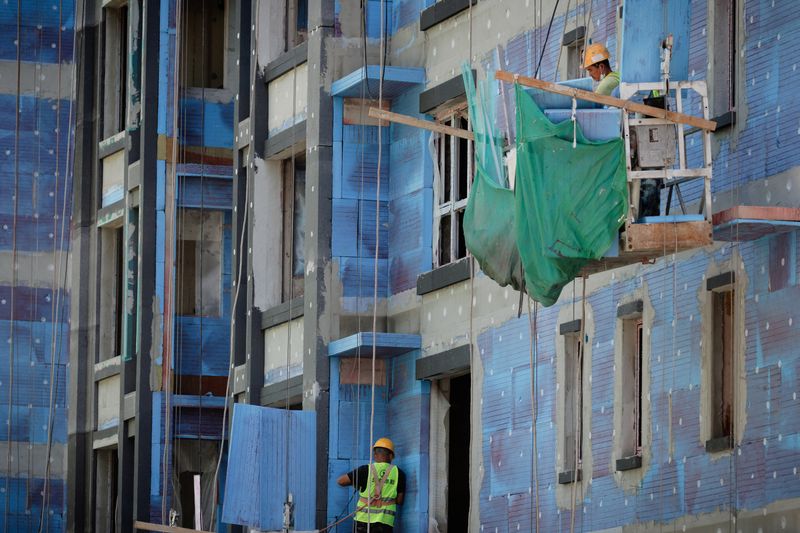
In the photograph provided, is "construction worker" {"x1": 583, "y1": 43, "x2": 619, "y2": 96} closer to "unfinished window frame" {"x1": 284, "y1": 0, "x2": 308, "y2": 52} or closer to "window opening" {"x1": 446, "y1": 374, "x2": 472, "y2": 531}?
"window opening" {"x1": 446, "y1": 374, "x2": 472, "y2": 531}

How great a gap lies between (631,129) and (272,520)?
9820 mm

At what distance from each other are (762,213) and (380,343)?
29.8 ft

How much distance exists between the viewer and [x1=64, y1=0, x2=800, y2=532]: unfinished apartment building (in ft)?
69.3

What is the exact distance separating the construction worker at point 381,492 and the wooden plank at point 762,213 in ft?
29.6

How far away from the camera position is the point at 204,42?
38.8 meters

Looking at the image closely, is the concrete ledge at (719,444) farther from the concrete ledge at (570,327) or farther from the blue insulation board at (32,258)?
the blue insulation board at (32,258)

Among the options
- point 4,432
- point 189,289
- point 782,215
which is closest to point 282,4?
point 189,289

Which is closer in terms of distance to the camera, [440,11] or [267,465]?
[440,11]

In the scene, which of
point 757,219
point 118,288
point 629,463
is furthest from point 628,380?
point 118,288

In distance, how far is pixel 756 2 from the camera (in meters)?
21.5

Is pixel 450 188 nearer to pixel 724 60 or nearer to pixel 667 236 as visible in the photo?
pixel 724 60

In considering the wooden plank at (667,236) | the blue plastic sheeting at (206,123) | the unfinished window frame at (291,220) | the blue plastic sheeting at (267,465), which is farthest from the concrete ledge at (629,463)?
the blue plastic sheeting at (206,123)

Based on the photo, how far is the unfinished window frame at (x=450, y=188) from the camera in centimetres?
2823

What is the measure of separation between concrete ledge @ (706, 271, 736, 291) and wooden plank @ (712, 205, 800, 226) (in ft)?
4.36
